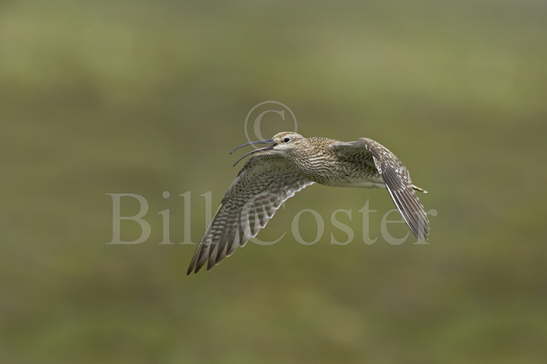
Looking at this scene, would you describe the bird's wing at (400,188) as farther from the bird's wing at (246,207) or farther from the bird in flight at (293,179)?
the bird's wing at (246,207)

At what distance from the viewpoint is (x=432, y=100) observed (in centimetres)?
4628

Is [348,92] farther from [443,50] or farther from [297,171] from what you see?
[297,171]

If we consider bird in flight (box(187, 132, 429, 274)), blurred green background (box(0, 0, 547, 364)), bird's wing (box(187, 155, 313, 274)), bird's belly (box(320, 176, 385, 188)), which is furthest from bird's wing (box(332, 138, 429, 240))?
blurred green background (box(0, 0, 547, 364))

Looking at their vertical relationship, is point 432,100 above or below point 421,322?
above

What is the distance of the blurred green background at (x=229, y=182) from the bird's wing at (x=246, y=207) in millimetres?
10524

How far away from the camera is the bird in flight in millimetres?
12141

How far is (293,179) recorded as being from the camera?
47.8 ft

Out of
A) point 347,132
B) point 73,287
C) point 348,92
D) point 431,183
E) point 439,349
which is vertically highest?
point 348,92

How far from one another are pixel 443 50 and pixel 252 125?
770 inches

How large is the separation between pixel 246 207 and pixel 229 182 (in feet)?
54.6

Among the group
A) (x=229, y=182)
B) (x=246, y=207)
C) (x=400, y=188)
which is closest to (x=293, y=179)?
(x=246, y=207)

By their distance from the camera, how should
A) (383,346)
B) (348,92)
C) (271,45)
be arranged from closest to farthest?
(383,346)
(348,92)
(271,45)

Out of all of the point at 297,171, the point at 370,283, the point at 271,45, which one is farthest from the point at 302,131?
the point at 297,171

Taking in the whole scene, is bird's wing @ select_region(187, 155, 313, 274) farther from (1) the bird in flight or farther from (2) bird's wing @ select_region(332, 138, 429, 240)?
(2) bird's wing @ select_region(332, 138, 429, 240)
